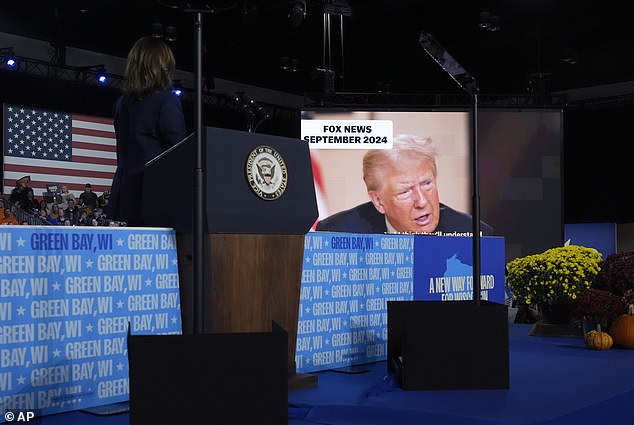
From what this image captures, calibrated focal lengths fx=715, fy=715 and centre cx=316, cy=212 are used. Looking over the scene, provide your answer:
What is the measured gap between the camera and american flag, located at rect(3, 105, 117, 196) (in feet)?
30.1

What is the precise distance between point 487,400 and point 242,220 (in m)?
0.60

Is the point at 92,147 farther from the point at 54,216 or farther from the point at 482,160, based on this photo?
the point at 482,160

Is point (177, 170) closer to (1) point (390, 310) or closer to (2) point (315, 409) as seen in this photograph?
(2) point (315, 409)

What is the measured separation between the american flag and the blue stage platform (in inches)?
330

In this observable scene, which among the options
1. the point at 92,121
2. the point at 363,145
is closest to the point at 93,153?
the point at 92,121

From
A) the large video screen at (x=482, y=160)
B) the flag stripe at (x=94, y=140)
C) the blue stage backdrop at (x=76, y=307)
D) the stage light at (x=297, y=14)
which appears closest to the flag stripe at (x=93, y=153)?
the flag stripe at (x=94, y=140)

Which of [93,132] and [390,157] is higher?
[93,132]

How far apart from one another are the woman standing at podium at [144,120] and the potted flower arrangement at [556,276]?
1367mm

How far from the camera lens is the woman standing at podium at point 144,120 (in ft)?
5.80

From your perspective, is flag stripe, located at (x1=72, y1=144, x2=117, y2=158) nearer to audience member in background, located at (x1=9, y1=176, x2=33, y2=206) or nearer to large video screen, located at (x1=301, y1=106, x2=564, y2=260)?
audience member in background, located at (x1=9, y1=176, x2=33, y2=206)

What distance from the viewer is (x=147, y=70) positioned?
1.78 meters

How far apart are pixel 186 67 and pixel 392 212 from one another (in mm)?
6414

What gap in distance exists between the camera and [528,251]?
7914mm

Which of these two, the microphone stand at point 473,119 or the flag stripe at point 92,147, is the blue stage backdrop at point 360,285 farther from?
the flag stripe at point 92,147
